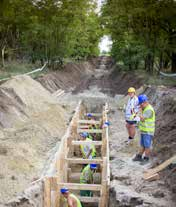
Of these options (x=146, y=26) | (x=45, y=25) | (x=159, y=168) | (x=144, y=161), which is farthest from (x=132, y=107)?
(x=45, y=25)

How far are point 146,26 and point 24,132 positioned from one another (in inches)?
596

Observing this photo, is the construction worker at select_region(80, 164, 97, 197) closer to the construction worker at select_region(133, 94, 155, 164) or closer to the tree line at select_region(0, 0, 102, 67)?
the construction worker at select_region(133, 94, 155, 164)

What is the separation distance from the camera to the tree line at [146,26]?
67.3 ft

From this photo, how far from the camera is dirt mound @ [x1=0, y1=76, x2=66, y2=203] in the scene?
742cm

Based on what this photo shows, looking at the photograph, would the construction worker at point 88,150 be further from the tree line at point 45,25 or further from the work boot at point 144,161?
the tree line at point 45,25

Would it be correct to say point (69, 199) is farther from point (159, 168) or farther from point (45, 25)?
point (45, 25)

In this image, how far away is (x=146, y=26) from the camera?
74.8 feet

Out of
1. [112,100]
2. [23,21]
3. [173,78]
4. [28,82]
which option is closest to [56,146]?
[28,82]

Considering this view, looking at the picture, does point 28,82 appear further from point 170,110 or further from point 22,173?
point 22,173

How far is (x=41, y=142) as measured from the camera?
10539 millimetres

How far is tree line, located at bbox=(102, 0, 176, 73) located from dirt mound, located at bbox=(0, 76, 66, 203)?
8.64m

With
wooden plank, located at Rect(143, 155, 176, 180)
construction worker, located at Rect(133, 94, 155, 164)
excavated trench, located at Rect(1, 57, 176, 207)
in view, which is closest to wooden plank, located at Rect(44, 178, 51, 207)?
excavated trench, located at Rect(1, 57, 176, 207)

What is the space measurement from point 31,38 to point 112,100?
36.2ft

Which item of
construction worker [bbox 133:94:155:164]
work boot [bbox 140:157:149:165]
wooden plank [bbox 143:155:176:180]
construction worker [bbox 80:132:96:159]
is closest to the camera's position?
wooden plank [bbox 143:155:176:180]
